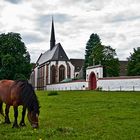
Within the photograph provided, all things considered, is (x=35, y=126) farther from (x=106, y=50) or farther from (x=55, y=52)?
(x=55, y=52)

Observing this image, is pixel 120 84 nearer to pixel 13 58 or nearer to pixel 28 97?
pixel 13 58

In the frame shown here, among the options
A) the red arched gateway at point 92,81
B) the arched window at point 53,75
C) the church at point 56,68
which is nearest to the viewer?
the red arched gateway at point 92,81

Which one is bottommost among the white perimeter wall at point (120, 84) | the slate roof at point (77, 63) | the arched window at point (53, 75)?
the white perimeter wall at point (120, 84)

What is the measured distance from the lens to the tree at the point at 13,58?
71.2 m

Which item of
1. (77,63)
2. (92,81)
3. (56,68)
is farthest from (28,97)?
(77,63)

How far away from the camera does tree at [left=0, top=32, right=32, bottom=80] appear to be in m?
71.2

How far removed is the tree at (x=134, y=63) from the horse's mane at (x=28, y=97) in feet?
199

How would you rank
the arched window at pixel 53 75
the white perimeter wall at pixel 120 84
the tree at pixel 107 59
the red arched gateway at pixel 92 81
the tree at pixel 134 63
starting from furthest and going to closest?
1. the arched window at pixel 53 75
2. the tree at pixel 107 59
3. the tree at pixel 134 63
4. the red arched gateway at pixel 92 81
5. the white perimeter wall at pixel 120 84

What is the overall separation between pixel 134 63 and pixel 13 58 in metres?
25.7

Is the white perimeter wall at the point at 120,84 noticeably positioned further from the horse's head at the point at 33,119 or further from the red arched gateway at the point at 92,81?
the horse's head at the point at 33,119

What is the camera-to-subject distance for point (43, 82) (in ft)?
403

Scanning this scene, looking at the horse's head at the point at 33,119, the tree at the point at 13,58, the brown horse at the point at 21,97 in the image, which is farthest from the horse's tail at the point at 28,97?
the tree at the point at 13,58

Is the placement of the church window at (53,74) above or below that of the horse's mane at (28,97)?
above

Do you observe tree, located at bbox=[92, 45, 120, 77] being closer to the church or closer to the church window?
the church window
